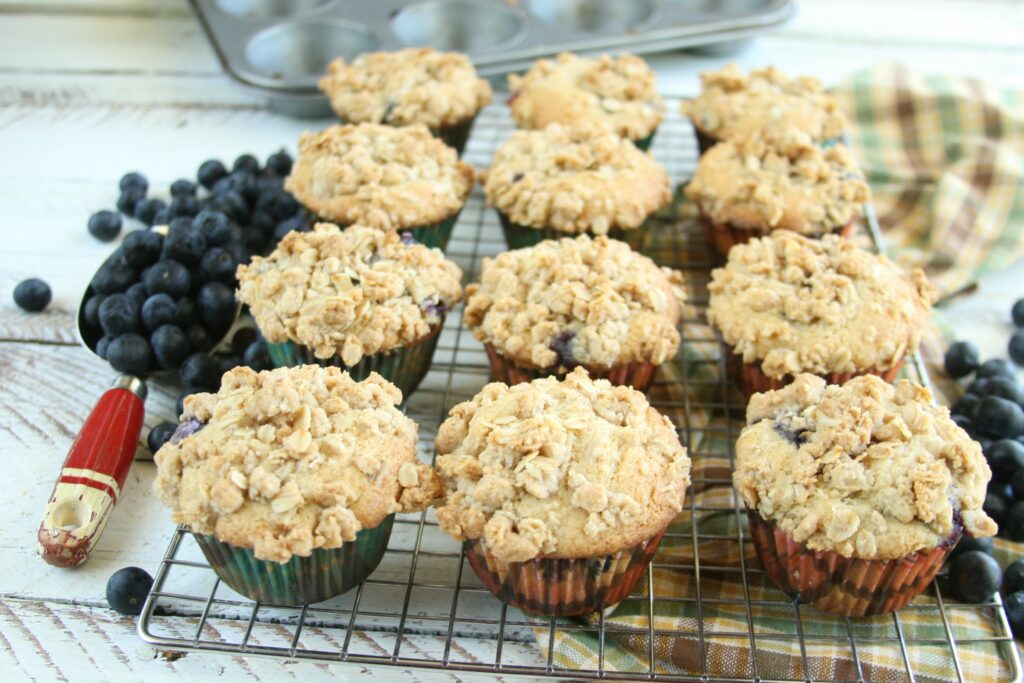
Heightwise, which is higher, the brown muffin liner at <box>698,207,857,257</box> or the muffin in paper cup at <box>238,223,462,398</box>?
the muffin in paper cup at <box>238,223,462,398</box>

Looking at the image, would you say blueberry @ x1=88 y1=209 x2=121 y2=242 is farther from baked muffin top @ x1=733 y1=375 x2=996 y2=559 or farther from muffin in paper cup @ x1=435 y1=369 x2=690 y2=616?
baked muffin top @ x1=733 y1=375 x2=996 y2=559

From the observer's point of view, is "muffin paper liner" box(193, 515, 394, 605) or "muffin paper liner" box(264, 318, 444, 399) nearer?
"muffin paper liner" box(193, 515, 394, 605)

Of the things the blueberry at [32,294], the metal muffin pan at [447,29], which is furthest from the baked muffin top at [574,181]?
the blueberry at [32,294]

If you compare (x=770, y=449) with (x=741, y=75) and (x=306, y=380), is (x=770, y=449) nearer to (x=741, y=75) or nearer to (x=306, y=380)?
(x=306, y=380)

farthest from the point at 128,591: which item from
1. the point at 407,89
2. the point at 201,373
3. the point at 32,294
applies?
the point at 407,89

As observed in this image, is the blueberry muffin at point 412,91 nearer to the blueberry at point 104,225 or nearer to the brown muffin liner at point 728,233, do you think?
the blueberry at point 104,225

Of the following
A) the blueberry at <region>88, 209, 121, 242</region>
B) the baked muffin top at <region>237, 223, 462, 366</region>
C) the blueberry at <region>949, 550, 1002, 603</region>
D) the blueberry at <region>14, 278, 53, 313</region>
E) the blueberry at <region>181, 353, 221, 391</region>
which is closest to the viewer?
the blueberry at <region>949, 550, 1002, 603</region>

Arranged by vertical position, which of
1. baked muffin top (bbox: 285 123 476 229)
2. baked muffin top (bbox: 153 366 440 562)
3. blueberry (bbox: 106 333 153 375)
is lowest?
blueberry (bbox: 106 333 153 375)

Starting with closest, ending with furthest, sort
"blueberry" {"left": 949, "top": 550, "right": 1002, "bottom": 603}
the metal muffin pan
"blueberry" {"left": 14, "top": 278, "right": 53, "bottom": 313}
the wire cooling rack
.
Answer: the wire cooling rack, "blueberry" {"left": 949, "top": 550, "right": 1002, "bottom": 603}, "blueberry" {"left": 14, "top": 278, "right": 53, "bottom": 313}, the metal muffin pan

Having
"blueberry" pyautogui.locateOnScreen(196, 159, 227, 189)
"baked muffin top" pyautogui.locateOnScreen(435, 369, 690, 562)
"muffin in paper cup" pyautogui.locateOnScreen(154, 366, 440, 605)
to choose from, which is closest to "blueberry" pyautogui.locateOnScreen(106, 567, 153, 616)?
"muffin in paper cup" pyautogui.locateOnScreen(154, 366, 440, 605)
